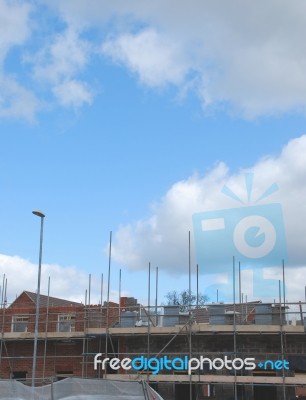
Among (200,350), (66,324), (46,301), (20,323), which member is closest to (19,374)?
(20,323)

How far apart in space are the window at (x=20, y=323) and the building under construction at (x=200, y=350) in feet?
7.68

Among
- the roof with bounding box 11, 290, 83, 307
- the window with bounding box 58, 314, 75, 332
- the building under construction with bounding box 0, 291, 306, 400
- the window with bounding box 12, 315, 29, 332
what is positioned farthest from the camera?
the roof with bounding box 11, 290, 83, 307

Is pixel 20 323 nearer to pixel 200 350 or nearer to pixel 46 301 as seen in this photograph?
pixel 46 301

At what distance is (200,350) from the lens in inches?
1093

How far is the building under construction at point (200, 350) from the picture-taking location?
26234 millimetres

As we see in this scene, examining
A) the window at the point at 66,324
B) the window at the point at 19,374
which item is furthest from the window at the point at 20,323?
the window at the point at 19,374

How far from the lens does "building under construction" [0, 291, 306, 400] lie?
2623 centimetres

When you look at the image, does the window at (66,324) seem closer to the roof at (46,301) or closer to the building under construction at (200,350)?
the building under construction at (200,350)

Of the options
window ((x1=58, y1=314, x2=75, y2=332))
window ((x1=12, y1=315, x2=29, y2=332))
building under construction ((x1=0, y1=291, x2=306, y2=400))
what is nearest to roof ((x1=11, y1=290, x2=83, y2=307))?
window ((x1=12, y1=315, x2=29, y2=332))

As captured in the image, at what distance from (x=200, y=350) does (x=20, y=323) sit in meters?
11.0

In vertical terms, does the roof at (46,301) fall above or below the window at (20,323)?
above

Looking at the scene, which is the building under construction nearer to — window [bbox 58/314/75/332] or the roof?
window [bbox 58/314/75/332]

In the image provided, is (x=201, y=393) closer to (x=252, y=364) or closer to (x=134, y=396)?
(x=252, y=364)

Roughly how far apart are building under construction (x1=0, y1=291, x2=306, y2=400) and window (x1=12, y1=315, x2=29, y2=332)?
7.68ft
